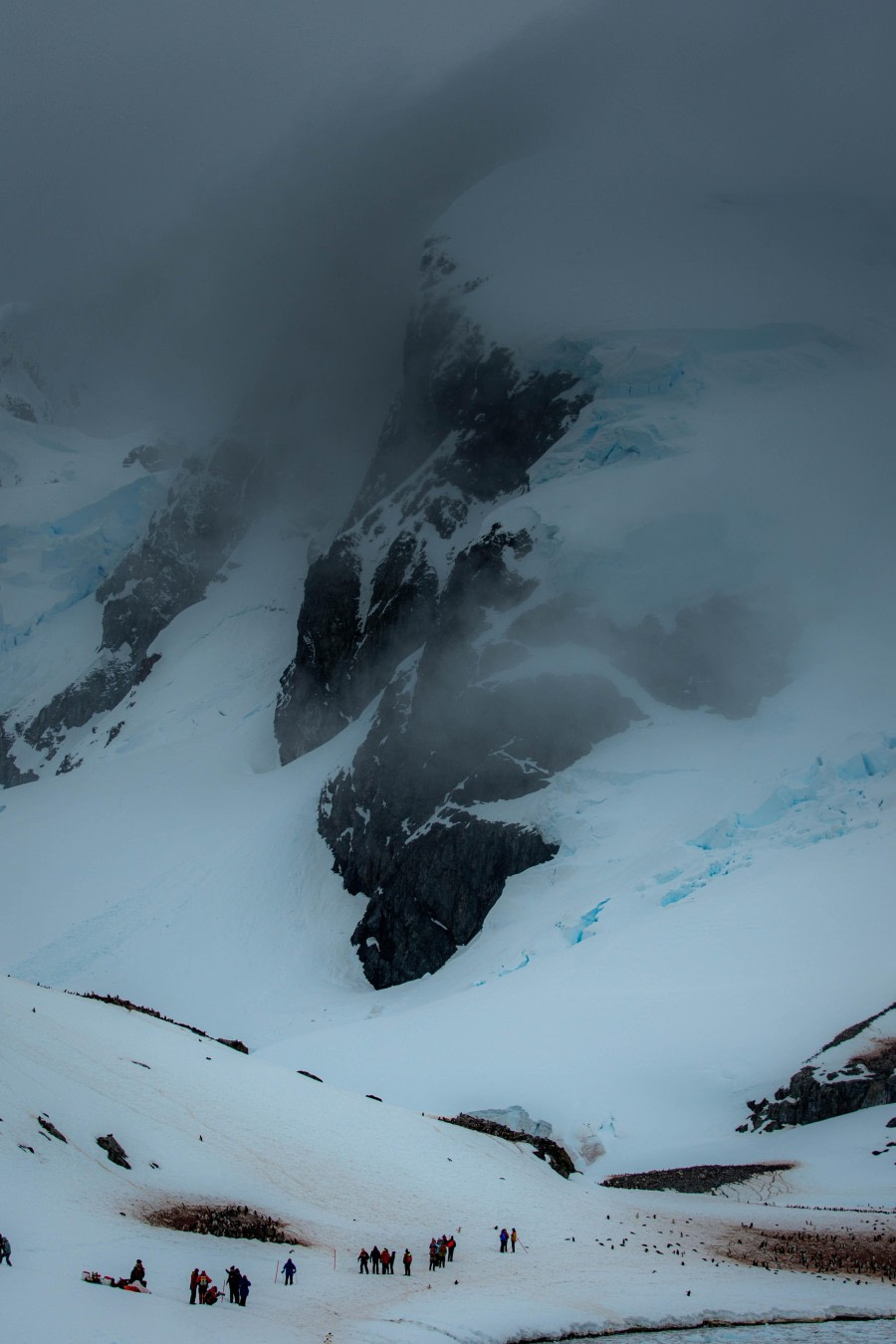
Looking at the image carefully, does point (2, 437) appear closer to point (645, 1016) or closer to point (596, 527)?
point (596, 527)

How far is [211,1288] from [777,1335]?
1052 centimetres

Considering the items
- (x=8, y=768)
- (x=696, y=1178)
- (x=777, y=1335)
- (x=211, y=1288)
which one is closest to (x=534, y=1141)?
(x=696, y=1178)

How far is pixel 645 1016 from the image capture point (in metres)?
44.0

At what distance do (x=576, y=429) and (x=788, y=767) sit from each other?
43693 mm

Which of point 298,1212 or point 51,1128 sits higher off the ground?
point 51,1128

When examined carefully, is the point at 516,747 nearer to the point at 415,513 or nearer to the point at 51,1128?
the point at 415,513

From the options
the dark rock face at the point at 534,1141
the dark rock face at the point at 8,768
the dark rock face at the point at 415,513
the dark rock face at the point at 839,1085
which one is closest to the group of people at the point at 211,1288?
the dark rock face at the point at 534,1141

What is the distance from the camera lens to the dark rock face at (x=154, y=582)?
12362 cm

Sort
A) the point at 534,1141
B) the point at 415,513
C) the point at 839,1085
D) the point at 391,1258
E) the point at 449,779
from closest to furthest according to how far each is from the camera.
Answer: the point at 391,1258
the point at 534,1141
the point at 839,1085
the point at 449,779
the point at 415,513

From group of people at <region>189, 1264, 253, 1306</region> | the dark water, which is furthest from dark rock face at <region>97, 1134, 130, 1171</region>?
the dark water

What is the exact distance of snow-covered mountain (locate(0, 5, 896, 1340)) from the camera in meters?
34.0

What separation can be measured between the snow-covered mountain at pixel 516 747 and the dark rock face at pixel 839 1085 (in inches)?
5.4

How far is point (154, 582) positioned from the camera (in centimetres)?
13212

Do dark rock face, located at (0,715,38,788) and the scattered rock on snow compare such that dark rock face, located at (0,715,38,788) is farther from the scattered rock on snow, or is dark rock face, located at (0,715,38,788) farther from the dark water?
the dark water
